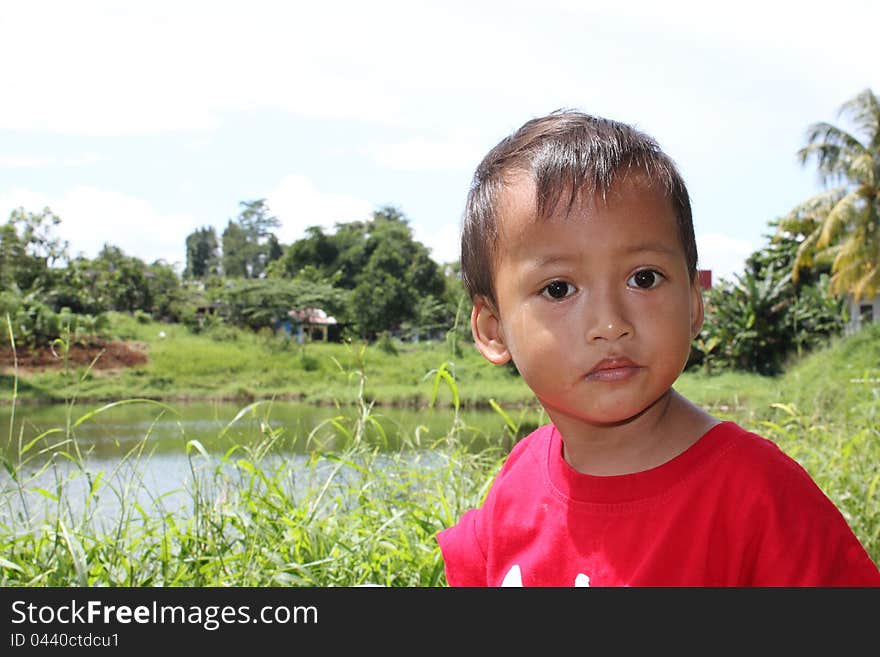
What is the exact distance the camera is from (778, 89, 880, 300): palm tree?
52.4 feet

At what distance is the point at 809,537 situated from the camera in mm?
724

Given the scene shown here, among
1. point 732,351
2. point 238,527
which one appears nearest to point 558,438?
point 238,527

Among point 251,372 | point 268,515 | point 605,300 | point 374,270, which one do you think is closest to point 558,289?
point 605,300

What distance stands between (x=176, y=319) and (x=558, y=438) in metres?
26.8

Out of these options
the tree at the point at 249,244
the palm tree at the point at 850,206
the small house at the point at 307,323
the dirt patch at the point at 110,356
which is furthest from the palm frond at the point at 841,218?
the tree at the point at 249,244

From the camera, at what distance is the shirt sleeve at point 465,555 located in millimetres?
974

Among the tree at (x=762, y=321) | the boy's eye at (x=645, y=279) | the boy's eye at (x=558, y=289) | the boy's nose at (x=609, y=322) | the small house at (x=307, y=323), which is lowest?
the small house at (x=307, y=323)

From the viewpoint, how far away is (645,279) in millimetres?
818

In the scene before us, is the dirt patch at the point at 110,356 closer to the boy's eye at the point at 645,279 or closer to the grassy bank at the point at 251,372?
the grassy bank at the point at 251,372

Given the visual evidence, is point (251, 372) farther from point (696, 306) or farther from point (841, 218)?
point (696, 306)
